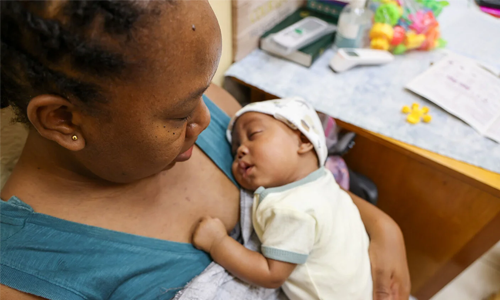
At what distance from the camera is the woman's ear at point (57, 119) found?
0.42 meters

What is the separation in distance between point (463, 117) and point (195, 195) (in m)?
0.87

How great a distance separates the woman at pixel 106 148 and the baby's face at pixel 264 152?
0.10 meters

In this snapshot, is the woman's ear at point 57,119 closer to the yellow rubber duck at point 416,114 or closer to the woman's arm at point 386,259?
the woman's arm at point 386,259

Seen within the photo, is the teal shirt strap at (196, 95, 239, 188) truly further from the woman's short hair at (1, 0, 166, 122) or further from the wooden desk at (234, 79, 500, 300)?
the woman's short hair at (1, 0, 166, 122)

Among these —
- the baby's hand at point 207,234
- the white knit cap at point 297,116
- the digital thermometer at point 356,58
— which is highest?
the digital thermometer at point 356,58

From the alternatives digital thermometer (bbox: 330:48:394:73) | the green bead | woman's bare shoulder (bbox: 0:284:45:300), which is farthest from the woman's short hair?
the green bead

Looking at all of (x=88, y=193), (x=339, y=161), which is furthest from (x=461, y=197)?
(x=88, y=193)

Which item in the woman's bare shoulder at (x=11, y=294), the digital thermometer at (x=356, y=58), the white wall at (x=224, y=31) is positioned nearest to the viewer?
the woman's bare shoulder at (x=11, y=294)

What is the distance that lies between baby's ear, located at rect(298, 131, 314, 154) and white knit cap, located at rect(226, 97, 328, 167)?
1 cm

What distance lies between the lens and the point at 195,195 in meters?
0.80

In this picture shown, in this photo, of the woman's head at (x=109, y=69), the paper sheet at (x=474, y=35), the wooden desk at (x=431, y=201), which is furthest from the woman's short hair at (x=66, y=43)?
the paper sheet at (x=474, y=35)

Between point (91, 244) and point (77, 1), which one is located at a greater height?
point (77, 1)

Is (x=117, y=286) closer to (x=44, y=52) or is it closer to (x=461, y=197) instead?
(x=44, y=52)

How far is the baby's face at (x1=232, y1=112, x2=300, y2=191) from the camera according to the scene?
85 centimetres
